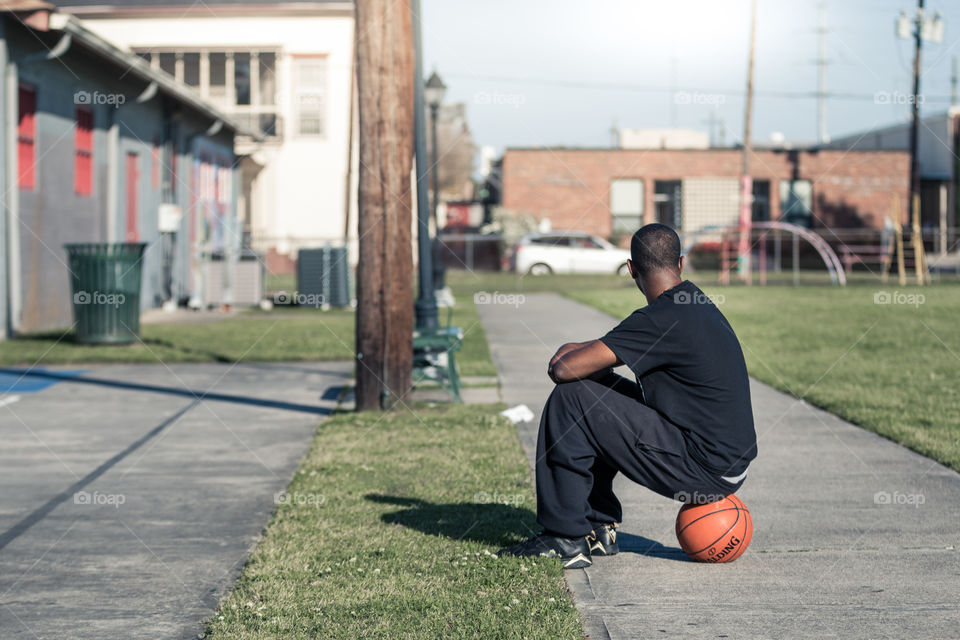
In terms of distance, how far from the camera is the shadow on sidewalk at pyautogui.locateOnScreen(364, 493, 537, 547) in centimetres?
541

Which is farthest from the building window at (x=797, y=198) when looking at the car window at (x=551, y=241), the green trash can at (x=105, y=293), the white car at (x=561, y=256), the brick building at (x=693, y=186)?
the green trash can at (x=105, y=293)

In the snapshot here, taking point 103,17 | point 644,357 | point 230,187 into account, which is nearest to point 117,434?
point 644,357

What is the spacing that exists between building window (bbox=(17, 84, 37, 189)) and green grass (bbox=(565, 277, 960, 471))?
9.47 meters

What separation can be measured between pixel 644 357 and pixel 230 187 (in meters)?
25.7

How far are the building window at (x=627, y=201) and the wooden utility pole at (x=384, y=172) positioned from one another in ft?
126

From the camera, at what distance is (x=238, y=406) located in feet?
32.3

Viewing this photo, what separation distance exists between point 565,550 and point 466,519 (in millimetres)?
935

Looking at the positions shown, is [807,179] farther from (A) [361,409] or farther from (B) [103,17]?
Answer: (A) [361,409]

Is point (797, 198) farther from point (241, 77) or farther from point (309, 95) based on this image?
point (241, 77)

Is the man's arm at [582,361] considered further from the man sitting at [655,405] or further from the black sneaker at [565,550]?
the black sneaker at [565,550]

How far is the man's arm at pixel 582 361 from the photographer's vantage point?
455 centimetres

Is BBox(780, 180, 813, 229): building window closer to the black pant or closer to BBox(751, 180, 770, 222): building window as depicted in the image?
BBox(751, 180, 770, 222): building window

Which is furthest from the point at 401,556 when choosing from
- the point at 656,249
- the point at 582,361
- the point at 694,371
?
the point at 656,249

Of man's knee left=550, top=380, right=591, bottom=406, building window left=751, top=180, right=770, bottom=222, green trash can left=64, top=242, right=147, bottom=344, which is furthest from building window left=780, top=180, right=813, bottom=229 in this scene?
man's knee left=550, top=380, right=591, bottom=406
